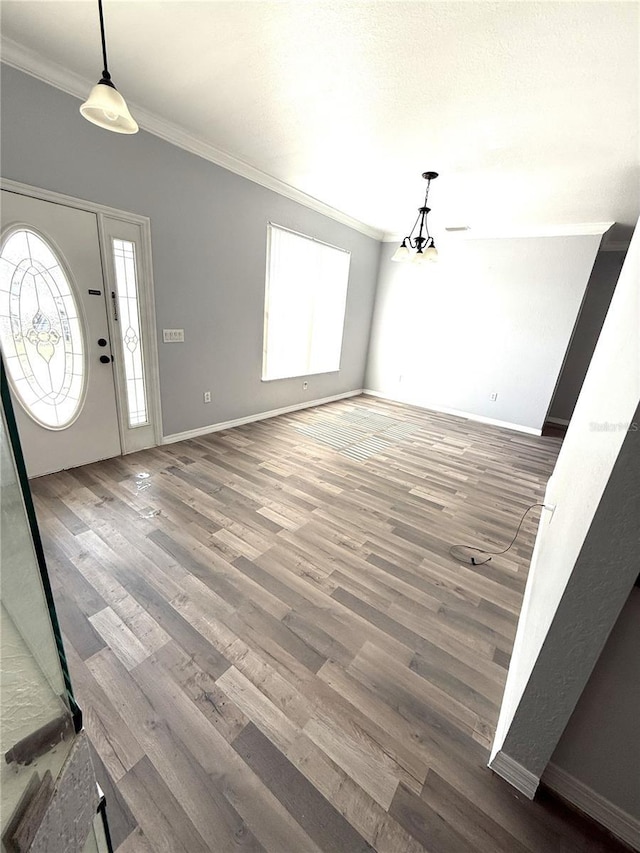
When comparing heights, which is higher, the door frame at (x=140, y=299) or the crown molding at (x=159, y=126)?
the crown molding at (x=159, y=126)

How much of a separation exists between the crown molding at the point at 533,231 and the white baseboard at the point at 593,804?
537cm

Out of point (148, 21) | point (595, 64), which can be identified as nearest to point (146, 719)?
point (148, 21)

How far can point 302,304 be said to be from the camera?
478 centimetres

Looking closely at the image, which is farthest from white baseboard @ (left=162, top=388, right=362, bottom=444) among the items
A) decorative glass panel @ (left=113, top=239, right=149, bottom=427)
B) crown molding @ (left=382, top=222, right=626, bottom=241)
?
crown molding @ (left=382, top=222, right=626, bottom=241)

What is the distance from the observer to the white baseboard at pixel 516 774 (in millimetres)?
1083

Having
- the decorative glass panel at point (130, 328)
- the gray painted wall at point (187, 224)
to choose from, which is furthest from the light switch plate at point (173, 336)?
the decorative glass panel at point (130, 328)

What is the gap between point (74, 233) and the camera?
8.33 ft

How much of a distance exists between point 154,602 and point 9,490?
1.55 meters

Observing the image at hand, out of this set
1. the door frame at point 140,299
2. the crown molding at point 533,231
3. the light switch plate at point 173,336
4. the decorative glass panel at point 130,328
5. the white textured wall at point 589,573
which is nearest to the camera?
the white textured wall at point 589,573

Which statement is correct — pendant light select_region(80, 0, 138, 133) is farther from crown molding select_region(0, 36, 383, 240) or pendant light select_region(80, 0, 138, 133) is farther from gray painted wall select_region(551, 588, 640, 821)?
gray painted wall select_region(551, 588, 640, 821)

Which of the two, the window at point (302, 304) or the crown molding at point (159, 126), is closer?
the crown molding at point (159, 126)

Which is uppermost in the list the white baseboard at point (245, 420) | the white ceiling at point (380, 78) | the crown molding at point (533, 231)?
the white ceiling at point (380, 78)

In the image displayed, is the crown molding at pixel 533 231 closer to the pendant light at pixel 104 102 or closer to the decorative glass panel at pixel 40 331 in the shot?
the pendant light at pixel 104 102

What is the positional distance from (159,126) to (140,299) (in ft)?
4.47
